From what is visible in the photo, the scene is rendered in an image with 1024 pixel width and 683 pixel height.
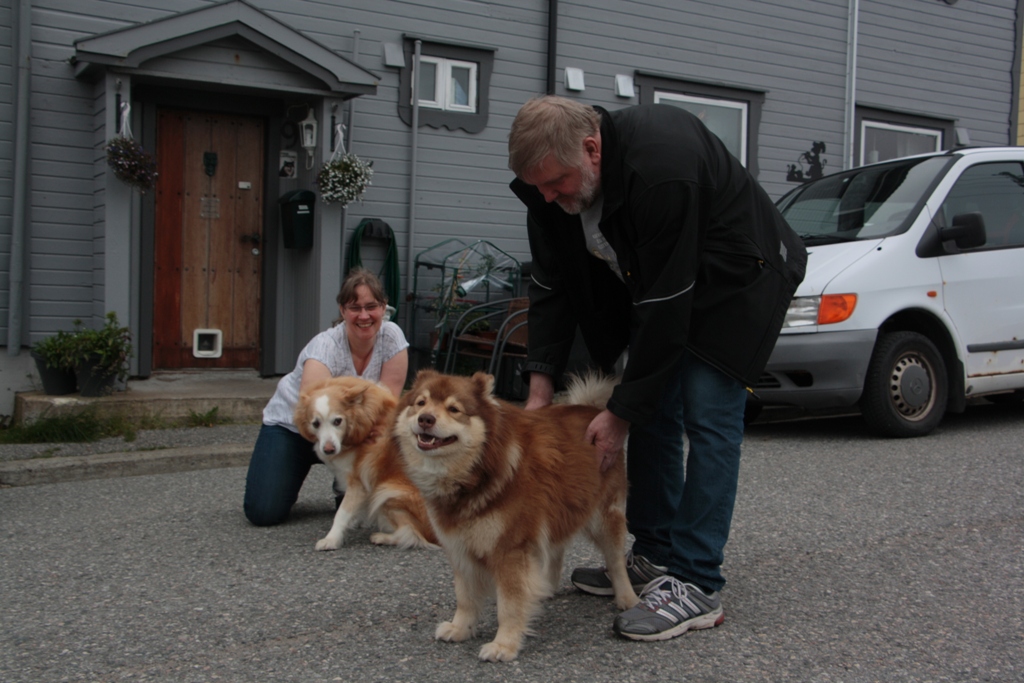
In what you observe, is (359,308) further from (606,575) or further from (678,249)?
(678,249)

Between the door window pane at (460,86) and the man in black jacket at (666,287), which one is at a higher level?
Result: the door window pane at (460,86)

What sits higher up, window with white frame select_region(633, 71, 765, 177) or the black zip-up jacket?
window with white frame select_region(633, 71, 765, 177)

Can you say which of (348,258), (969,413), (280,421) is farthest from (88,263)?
(969,413)

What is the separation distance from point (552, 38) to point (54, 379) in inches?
244

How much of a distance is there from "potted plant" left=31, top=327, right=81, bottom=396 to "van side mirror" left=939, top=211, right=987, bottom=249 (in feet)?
22.0

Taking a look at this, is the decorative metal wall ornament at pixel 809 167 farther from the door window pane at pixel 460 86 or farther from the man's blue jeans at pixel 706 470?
the man's blue jeans at pixel 706 470

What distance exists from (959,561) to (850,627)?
1080 mm

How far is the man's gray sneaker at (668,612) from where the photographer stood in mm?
3275

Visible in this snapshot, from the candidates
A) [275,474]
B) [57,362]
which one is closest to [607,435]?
[275,474]

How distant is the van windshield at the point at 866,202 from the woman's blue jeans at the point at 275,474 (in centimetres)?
438

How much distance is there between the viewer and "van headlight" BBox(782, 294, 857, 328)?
668 centimetres

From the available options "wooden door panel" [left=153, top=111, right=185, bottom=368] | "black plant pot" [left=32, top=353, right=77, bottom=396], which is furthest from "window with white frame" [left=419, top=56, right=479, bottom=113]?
"black plant pot" [left=32, top=353, right=77, bottom=396]

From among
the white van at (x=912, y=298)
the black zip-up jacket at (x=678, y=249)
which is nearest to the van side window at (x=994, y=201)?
the white van at (x=912, y=298)

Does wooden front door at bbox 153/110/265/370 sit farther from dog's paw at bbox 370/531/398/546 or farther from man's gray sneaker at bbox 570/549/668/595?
man's gray sneaker at bbox 570/549/668/595
